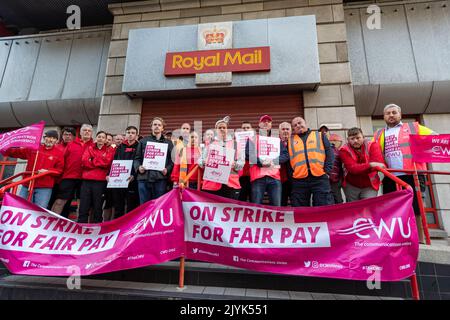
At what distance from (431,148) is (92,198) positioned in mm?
5332

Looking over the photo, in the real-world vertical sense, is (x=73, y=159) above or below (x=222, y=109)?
below

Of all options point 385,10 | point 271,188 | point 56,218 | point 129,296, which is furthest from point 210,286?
point 385,10

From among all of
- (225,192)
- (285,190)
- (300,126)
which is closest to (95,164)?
(225,192)

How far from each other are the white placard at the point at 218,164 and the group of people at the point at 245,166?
0.10 m

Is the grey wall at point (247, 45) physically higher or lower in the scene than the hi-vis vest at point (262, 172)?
higher

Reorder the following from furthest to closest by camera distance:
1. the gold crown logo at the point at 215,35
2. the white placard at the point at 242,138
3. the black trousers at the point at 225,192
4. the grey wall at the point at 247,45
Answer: the gold crown logo at the point at 215,35
the grey wall at the point at 247,45
the white placard at the point at 242,138
the black trousers at the point at 225,192

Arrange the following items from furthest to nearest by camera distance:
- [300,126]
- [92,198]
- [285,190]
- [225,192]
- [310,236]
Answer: [285,190]
[92,198]
[300,126]
[225,192]
[310,236]

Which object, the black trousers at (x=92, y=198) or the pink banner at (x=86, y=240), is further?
the black trousers at (x=92, y=198)

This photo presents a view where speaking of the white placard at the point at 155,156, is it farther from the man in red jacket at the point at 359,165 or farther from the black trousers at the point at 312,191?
the man in red jacket at the point at 359,165

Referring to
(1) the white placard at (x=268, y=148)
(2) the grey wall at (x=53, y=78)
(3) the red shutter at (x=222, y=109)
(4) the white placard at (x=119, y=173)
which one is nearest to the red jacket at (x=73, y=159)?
(4) the white placard at (x=119, y=173)

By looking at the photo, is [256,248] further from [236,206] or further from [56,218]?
[56,218]

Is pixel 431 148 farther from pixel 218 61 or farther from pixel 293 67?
pixel 218 61

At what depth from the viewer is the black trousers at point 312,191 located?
11.4 ft

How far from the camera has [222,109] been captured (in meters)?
6.55
